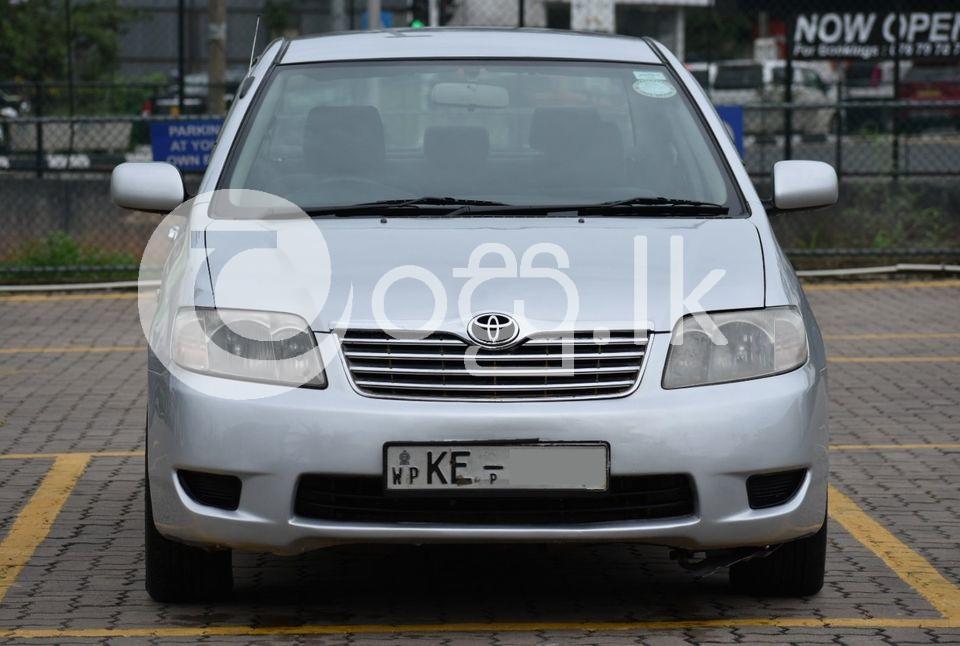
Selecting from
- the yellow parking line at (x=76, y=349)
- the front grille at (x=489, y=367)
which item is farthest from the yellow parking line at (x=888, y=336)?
the front grille at (x=489, y=367)

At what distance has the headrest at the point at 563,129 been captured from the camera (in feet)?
19.4

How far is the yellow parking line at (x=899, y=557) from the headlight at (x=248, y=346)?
2011 millimetres

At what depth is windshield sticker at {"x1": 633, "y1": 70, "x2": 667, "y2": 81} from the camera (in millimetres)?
6230

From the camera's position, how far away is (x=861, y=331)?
12320 mm

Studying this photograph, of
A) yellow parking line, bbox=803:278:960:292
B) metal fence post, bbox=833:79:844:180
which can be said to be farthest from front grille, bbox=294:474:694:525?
metal fence post, bbox=833:79:844:180

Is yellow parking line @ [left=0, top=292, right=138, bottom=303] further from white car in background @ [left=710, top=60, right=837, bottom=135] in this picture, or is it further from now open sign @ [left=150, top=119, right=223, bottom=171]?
white car in background @ [left=710, top=60, right=837, bottom=135]

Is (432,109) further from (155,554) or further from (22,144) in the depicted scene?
(22,144)

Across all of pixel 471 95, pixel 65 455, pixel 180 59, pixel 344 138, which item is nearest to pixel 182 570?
pixel 344 138

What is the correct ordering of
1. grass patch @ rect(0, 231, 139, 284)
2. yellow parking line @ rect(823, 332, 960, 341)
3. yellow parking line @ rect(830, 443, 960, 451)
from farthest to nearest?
1. grass patch @ rect(0, 231, 139, 284)
2. yellow parking line @ rect(823, 332, 960, 341)
3. yellow parking line @ rect(830, 443, 960, 451)

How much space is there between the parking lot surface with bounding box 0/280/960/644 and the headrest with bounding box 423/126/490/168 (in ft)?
4.20

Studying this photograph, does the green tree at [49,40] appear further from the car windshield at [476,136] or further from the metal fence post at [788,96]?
the car windshield at [476,136]

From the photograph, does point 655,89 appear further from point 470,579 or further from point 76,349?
point 76,349

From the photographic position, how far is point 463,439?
465 centimetres

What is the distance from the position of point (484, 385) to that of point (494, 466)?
0.22m
